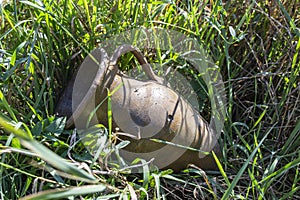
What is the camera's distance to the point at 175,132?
1.45 meters

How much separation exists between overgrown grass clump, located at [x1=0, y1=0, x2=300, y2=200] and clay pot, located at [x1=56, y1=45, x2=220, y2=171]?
0.17 ft

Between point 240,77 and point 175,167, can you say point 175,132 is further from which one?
point 240,77

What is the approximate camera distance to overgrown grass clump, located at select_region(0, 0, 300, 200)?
1.34 meters

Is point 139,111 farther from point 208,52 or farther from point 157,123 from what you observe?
point 208,52

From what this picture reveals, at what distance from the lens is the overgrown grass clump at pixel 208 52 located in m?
1.34

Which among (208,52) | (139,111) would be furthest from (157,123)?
(208,52)

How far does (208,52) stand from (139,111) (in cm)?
37

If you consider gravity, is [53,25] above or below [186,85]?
above

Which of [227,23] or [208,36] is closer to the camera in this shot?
[208,36]

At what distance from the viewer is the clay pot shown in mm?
1400

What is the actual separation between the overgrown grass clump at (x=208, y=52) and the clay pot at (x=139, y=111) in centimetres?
5

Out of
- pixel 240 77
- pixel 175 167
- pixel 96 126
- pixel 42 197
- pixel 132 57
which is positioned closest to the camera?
pixel 42 197

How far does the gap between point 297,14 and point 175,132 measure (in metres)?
0.66

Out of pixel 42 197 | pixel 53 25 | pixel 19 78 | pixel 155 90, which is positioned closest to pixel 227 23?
pixel 155 90
